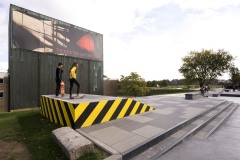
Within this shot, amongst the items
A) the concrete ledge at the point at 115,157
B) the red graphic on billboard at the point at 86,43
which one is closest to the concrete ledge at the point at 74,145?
the concrete ledge at the point at 115,157

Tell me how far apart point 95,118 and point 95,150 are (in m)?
2.05

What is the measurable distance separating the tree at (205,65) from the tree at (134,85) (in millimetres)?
8848

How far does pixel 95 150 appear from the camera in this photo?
3.37 m

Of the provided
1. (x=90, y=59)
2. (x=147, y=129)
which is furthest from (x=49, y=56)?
(x=147, y=129)

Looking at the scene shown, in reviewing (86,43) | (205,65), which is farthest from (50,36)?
(205,65)

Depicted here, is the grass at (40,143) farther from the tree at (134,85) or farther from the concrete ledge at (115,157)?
A: the tree at (134,85)

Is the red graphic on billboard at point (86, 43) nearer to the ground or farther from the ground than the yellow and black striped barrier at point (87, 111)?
farther from the ground

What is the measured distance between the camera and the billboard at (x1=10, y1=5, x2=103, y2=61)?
1398 centimetres

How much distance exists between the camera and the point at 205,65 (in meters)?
26.7

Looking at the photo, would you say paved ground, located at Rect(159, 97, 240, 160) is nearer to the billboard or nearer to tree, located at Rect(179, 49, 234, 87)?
the billboard

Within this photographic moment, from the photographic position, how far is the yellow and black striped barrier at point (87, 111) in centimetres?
491

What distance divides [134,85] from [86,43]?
37.9 feet

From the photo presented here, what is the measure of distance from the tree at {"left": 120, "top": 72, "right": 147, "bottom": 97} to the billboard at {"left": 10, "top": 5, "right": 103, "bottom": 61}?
7861 mm

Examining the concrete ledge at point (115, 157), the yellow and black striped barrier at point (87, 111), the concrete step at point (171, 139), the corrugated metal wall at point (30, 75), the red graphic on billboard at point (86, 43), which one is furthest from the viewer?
the red graphic on billboard at point (86, 43)
